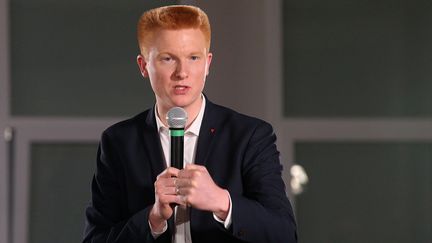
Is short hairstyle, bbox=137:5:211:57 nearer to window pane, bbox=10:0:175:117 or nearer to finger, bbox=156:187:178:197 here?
finger, bbox=156:187:178:197

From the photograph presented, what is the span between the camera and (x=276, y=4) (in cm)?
338

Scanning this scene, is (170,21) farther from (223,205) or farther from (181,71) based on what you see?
→ (223,205)

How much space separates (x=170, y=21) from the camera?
1541mm

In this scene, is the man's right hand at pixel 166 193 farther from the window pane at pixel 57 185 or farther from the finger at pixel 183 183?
the window pane at pixel 57 185

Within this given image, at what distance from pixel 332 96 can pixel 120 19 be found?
3.10 ft

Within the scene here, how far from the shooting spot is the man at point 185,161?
1492 mm

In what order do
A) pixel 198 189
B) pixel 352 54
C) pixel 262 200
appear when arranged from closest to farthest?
pixel 198 189 → pixel 262 200 → pixel 352 54

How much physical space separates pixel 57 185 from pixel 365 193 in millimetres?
1297

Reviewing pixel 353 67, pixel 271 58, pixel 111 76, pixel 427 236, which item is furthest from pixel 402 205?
pixel 111 76

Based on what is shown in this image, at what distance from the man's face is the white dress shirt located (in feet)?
0.14

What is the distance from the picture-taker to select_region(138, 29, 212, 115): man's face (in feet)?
5.05

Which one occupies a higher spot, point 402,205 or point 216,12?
point 216,12

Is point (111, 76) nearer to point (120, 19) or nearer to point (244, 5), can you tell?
point (120, 19)

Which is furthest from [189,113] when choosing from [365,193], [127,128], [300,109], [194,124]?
[365,193]
